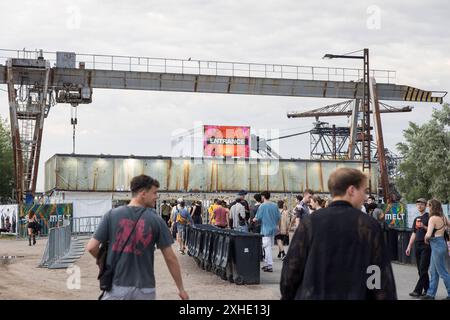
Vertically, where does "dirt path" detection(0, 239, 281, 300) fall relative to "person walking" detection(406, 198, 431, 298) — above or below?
below

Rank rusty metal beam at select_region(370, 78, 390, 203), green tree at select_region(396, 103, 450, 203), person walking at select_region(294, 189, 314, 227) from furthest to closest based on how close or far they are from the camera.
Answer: green tree at select_region(396, 103, 450, 203), rusty metal beam at select_region(370, 78, 390, 203), person walking at select_region(294, 189, 314, 227)

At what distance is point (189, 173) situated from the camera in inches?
2283

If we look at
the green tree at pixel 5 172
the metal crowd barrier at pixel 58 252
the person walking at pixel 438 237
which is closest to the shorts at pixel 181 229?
the metal crowd barrier at pixel 58 252

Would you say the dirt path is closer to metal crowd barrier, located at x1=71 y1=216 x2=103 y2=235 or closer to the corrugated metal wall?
metal crowd barrier, located at x1=71 y1=216 x2=103 y2=235

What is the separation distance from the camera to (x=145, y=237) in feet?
20.8

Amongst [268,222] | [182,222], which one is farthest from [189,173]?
[268,222]

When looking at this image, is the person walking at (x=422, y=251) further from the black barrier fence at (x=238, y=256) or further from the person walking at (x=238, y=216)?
the person walking at (x=238, y=216)

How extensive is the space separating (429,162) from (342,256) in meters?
64.1

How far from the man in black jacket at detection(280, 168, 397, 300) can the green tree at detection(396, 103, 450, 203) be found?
2478 inches

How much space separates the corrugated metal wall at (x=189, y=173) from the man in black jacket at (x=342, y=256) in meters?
51.1

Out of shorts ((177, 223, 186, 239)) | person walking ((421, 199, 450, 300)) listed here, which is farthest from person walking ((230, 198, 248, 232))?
person walking ((421, 199, 450, 300))

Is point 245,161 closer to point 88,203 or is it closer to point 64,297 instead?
point 88,203

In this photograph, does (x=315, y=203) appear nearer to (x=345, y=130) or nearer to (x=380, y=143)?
(x=380, y=143)

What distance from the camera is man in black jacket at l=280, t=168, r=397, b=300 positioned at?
4.91m
